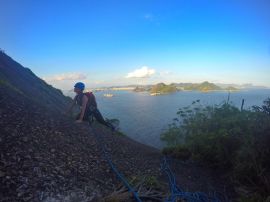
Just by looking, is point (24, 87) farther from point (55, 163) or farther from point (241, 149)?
point (241, 149)

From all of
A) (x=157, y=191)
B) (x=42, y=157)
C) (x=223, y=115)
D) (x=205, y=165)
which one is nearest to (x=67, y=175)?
(x=42, y=157)

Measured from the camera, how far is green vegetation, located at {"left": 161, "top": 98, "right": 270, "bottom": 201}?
9727mm

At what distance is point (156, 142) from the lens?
4647cm

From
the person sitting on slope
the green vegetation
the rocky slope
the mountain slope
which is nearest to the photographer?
the rocky slope

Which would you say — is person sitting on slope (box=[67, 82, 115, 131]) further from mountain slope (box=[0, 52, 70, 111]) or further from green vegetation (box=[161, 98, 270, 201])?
green vegetation (box=[161, 98, 270, 201])

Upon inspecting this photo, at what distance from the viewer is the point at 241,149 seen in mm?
11109

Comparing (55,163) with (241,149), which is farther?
(241,149)

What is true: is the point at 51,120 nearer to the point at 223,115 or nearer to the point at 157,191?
the point at 157,191

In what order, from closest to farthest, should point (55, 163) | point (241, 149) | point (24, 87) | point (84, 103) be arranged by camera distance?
point (55, 163), point (84, 103), point (241, 149), point (24, 87)

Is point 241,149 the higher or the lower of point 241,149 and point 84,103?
the lower

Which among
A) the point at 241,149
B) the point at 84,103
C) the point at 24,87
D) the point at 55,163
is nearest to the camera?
the point at 55,163

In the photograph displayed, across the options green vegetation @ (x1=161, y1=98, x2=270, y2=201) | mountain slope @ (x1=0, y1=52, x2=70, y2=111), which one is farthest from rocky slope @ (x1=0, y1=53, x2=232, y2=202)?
mountain slope @ (x1=0, y1=52, x2=70, y2=111)

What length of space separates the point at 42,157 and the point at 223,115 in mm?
17248

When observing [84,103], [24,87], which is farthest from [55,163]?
[24,87]
